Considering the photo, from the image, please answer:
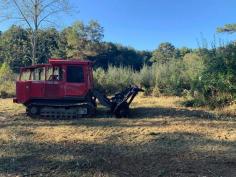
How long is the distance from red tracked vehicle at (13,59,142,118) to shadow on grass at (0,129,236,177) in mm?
3691

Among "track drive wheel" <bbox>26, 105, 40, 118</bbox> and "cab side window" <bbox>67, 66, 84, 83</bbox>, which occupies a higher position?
"cab side window" <bbox>67, 66, 84, 83</bbox>

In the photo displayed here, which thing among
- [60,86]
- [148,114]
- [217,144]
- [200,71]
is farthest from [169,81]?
[217,144]

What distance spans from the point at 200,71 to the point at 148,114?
9.42 ft

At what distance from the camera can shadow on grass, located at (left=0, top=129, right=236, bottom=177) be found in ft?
20.8

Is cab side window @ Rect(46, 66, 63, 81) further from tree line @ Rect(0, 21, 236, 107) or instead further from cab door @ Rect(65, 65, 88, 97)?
tree line @ Rect(0, 21, 236, 107)

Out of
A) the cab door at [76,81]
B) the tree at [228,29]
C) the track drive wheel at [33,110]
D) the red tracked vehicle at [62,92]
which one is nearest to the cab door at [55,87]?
the red tracked vehicle at [62,92]

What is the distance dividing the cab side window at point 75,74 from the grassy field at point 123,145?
1.36 m

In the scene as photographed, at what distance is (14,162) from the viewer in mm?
6945

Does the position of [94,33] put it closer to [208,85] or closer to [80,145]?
[208,85]

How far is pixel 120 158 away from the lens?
7156mm

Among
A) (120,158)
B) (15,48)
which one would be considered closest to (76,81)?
(120,158)

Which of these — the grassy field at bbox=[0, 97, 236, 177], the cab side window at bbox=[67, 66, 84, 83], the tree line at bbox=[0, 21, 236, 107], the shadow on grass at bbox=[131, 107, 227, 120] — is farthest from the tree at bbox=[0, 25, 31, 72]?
the grassy field at bbox=[0, 97, 236, 177]

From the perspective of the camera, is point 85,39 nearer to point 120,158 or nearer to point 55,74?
point 55,74

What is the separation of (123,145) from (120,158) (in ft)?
3.63
